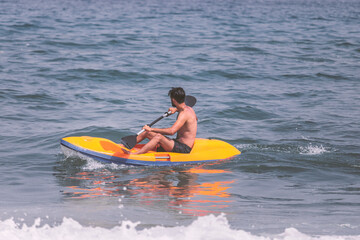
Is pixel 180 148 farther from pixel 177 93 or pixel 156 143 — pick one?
pixel 177 93

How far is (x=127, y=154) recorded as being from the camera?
812 cm

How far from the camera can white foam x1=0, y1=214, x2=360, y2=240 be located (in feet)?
16.4

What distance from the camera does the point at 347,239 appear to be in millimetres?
4988

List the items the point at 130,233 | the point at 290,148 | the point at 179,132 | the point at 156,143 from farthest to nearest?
the point at 290,148
the point at 179,132
the point at 156,143
the point at 130,233

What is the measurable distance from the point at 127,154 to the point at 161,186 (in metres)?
1.13

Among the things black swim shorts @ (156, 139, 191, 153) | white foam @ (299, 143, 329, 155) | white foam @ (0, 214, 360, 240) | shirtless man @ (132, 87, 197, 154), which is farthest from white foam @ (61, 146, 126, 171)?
white foam @ (299, 143, 329, 155)

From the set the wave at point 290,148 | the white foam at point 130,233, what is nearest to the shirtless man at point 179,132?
the wave at point 290,148

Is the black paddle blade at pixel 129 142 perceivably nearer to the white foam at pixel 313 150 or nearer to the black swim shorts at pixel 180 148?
the black swim shorts at pixel 180 148

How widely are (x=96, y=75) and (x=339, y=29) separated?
18182 mm

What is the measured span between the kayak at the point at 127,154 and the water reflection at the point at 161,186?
0.14 metres

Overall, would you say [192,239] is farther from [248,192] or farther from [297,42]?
[297,42]

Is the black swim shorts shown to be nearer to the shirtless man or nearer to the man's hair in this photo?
the shirtless man

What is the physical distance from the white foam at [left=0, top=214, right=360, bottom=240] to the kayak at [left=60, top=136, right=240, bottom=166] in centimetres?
281

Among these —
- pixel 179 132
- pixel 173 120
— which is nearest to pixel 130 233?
pixel 179 132
